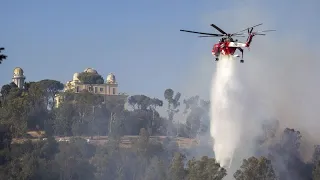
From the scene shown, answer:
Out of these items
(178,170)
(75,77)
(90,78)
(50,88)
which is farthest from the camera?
(75,77)

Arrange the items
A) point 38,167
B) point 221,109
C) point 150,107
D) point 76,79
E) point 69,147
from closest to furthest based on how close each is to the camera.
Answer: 1. point 38,167
2. point 221,109
3. point 69,147
4. point 150,107
5. point 76,79

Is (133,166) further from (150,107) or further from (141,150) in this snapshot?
(150,107)

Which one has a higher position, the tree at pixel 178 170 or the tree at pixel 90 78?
the tree at pixel 90 78

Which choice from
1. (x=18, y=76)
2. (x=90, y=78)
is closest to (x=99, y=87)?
(x=90, y=78)

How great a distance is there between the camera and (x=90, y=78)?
627 ft

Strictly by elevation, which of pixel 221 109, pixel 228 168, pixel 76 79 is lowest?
pixel 228 168

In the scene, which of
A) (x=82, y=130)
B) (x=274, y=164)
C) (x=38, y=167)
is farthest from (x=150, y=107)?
(x=38, y=167)

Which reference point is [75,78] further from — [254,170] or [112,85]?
[254,170]

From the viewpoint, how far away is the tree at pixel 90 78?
190 meters

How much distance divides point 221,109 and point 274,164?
10.5m

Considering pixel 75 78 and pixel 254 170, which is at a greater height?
pixel 75 78

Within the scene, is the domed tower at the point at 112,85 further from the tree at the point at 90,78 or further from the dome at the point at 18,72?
the dome at the point at 18,72

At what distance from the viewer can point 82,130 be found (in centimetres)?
14662

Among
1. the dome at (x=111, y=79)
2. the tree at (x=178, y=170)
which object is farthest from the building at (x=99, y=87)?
the tree at (x=178, y=170)
